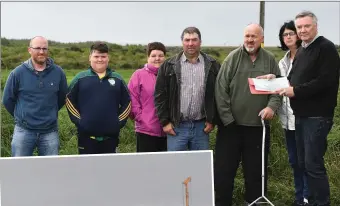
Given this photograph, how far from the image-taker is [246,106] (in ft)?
12.8

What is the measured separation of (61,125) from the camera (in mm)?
6070

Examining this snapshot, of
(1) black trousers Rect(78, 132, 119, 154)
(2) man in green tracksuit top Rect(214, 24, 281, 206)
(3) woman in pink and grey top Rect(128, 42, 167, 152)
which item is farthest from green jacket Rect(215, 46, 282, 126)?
(1) black trousers Rect(78, 132, 119, 154)

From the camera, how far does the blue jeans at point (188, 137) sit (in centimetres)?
402

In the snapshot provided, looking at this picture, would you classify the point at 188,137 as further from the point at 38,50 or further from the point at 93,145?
the point at 38,50

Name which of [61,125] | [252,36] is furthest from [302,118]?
[61,125]

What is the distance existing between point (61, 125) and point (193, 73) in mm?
2696

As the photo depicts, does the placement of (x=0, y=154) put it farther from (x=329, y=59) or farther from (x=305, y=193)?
(x=329, y=59)

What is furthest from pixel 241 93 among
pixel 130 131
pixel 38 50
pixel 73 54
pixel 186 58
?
pixel 73 54

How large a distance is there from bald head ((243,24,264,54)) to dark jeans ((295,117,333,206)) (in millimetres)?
688

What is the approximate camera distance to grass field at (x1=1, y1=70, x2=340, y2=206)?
15.3 ft

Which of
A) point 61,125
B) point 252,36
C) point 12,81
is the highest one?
point 252,36

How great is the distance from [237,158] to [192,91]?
2.36 ft

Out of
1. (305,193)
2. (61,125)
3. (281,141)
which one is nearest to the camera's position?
(305,193)

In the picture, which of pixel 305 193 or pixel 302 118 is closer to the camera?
pixel 302 118
